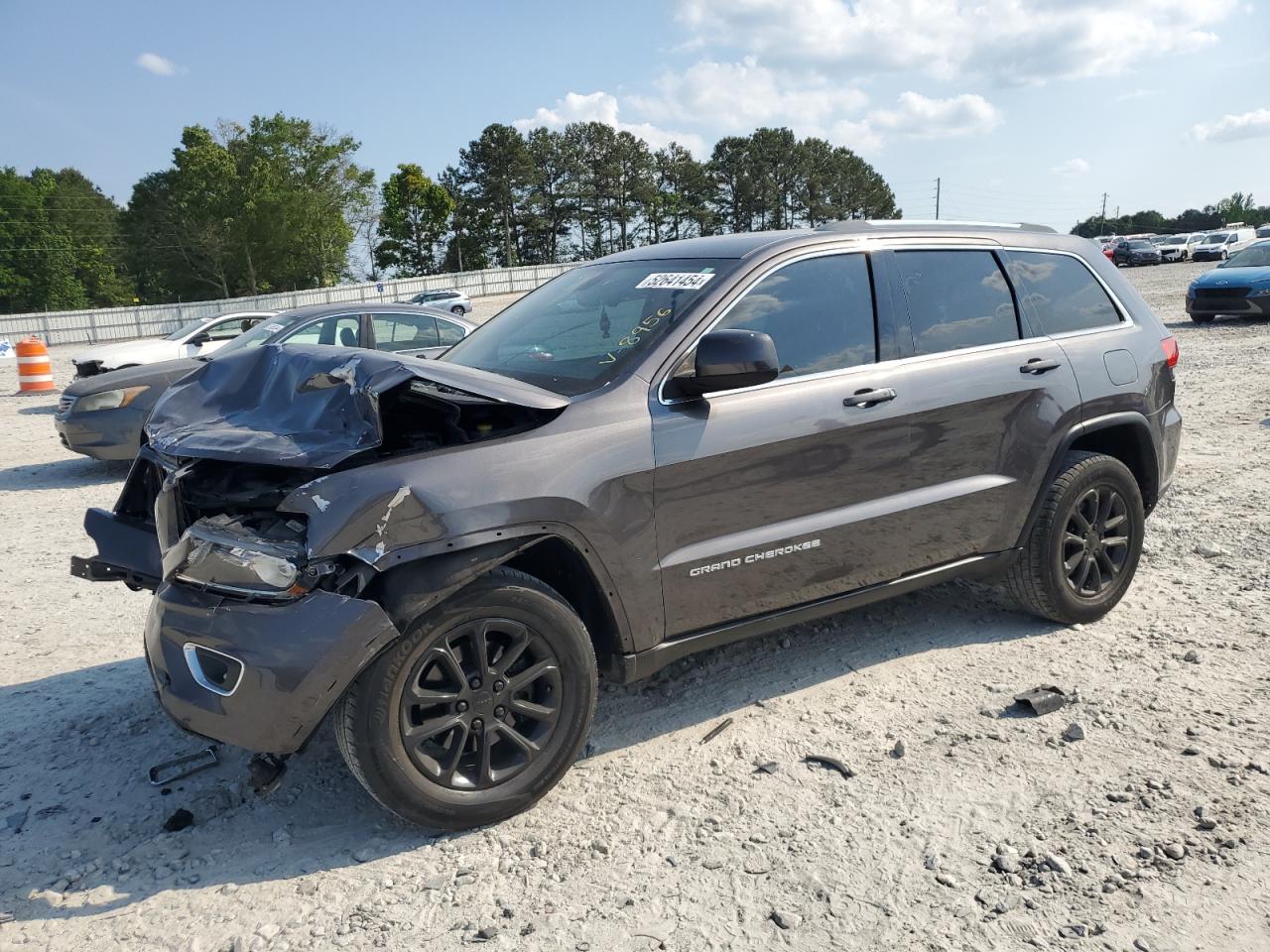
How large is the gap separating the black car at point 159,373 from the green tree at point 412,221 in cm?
7008

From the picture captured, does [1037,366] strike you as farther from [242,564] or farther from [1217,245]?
[1217,245]

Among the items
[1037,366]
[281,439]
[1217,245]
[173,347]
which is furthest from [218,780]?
[1217,245]

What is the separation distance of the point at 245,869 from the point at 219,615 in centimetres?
85

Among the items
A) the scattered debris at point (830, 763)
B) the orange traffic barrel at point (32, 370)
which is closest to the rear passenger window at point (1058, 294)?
the scattered debris at point (830, 763)

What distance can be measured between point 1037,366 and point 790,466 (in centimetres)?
154

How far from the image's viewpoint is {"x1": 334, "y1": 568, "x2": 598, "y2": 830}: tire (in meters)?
2.91

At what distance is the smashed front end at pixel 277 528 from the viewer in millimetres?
2787

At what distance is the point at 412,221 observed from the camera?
7794 centimetres

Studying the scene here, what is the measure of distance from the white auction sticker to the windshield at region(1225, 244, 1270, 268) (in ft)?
63.8

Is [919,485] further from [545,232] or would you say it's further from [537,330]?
[545,232]

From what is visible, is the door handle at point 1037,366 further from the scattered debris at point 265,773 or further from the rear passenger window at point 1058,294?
the scattered debris at point 265,773

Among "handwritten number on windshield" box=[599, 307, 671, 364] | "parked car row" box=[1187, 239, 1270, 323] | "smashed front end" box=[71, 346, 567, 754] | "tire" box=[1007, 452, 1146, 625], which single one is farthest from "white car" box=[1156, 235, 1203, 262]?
"smashed front end" box=[71, 346, 567, 754]

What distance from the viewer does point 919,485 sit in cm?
402

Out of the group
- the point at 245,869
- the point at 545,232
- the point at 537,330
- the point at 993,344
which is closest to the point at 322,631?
the point at 245,869
